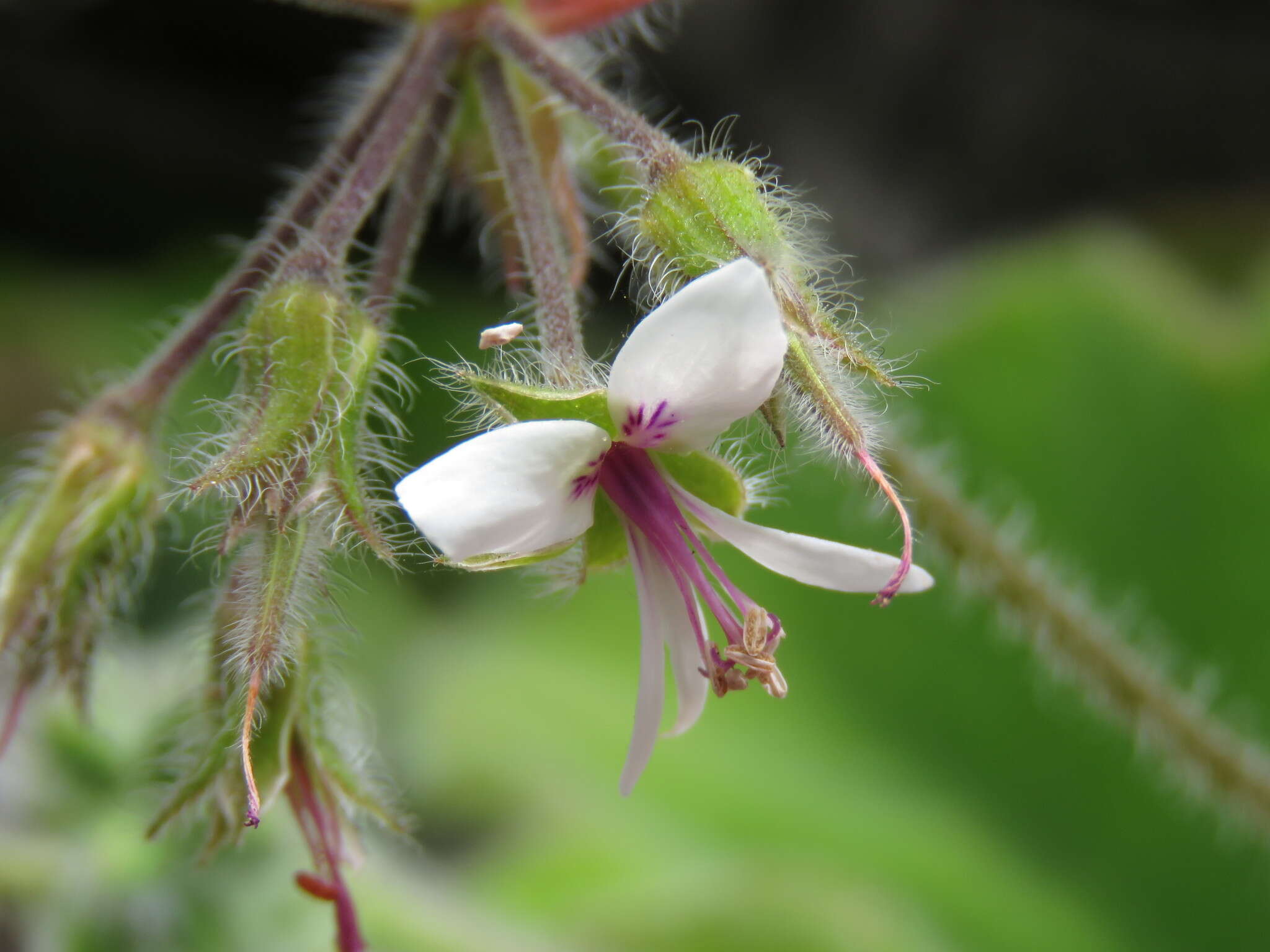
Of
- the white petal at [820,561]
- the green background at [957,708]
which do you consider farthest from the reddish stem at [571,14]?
the green background at [957,708]

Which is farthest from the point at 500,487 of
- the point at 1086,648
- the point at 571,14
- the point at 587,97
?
the point at 1086,648

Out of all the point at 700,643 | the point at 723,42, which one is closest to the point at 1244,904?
the point at 700,643

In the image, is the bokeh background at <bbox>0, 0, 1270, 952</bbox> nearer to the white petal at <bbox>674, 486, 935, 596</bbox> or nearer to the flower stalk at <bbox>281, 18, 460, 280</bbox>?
the flower stalk at <bbox>281, 18, 460, 280</bbox>

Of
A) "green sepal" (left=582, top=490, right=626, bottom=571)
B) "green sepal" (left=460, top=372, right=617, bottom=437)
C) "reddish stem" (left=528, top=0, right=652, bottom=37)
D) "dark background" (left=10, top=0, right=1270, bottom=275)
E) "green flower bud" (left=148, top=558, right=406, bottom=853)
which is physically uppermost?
"dark background" (left=10, top=0, right=1270, bottom=275)

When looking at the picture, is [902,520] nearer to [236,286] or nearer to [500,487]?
[500,487]

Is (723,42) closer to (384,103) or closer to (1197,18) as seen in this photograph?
(1197,18)

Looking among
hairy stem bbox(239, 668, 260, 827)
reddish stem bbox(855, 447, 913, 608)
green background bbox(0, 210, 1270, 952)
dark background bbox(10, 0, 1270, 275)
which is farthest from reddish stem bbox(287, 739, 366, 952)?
dark background bbox(10, 0, 1270, 275)

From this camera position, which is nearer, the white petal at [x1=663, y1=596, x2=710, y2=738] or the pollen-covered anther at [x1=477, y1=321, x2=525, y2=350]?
the pollen-covered anther at [x1=477, y1=321, x2=525, y2=350]
